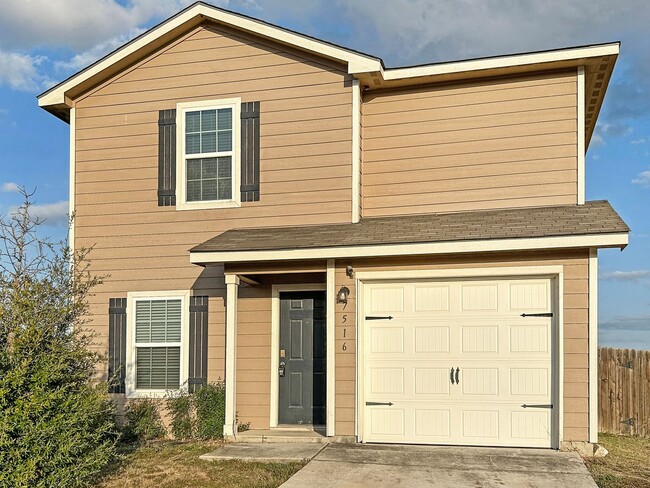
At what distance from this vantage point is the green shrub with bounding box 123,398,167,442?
31.7 feet

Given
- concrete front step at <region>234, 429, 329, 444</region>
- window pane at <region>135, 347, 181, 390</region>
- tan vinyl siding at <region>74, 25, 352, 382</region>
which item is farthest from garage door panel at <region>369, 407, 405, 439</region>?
window pane at <region>135, 347, 181, 390</region>

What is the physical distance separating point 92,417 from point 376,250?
384cm

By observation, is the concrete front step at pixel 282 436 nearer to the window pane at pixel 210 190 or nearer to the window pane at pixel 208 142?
the window pane at pixel 210 190

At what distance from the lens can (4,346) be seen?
6094 millimetres

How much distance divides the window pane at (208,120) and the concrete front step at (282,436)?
183 inches

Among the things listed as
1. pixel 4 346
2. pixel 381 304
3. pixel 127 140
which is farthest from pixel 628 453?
pixel 127 140

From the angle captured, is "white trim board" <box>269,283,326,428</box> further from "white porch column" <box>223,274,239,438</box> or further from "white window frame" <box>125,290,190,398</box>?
"white window frame" <box>125,290,190,398</box>

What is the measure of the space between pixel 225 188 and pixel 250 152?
68 centimetres

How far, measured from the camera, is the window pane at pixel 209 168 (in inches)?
397

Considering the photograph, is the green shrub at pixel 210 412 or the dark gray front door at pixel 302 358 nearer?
the green shrub at pixel 210 412

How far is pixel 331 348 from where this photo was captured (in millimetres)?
8633

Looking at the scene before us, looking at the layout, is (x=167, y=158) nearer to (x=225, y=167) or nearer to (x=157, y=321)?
(x=225, y=167)

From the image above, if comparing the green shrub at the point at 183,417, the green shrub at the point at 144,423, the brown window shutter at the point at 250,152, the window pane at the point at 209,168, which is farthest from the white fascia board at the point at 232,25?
the green shrub at the point at 183,417

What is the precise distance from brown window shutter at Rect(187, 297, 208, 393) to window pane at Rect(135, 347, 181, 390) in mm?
255
